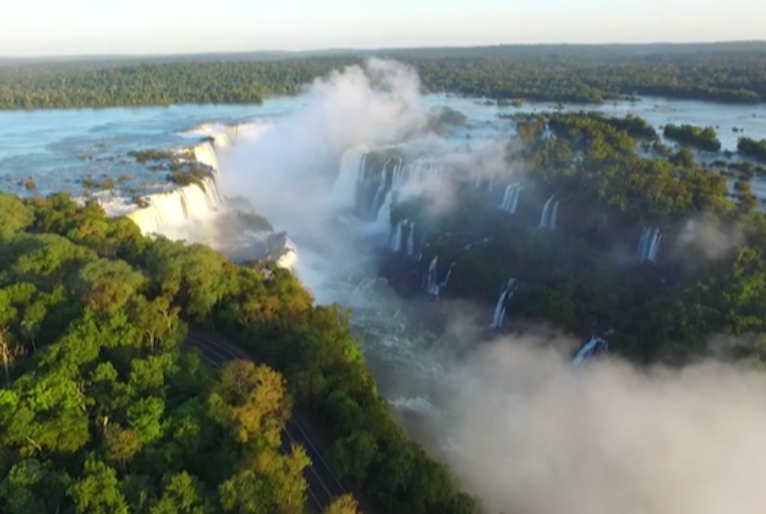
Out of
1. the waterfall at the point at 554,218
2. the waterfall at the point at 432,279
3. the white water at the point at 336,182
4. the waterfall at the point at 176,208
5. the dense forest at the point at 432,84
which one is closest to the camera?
the white water at the point at 336,182

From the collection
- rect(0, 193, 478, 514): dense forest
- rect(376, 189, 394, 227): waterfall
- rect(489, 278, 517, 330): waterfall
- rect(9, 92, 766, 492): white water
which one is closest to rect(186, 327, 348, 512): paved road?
rect(0, 193, 478, 514): dense forest

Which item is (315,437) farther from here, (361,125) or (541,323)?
(361,125)

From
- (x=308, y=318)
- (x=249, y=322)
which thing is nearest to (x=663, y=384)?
(x=308, y=318)

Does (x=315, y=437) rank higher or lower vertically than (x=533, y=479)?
higher

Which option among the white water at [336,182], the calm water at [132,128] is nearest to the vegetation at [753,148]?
the calm water at [132,128]

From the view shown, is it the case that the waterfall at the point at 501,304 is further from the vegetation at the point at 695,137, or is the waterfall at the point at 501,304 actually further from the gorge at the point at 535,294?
the vegetation at the point at 695,137

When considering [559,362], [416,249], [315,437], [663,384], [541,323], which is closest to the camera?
[315,437]

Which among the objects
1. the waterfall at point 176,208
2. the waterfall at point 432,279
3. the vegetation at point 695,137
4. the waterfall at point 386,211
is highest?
the vegetation at point 695,137
